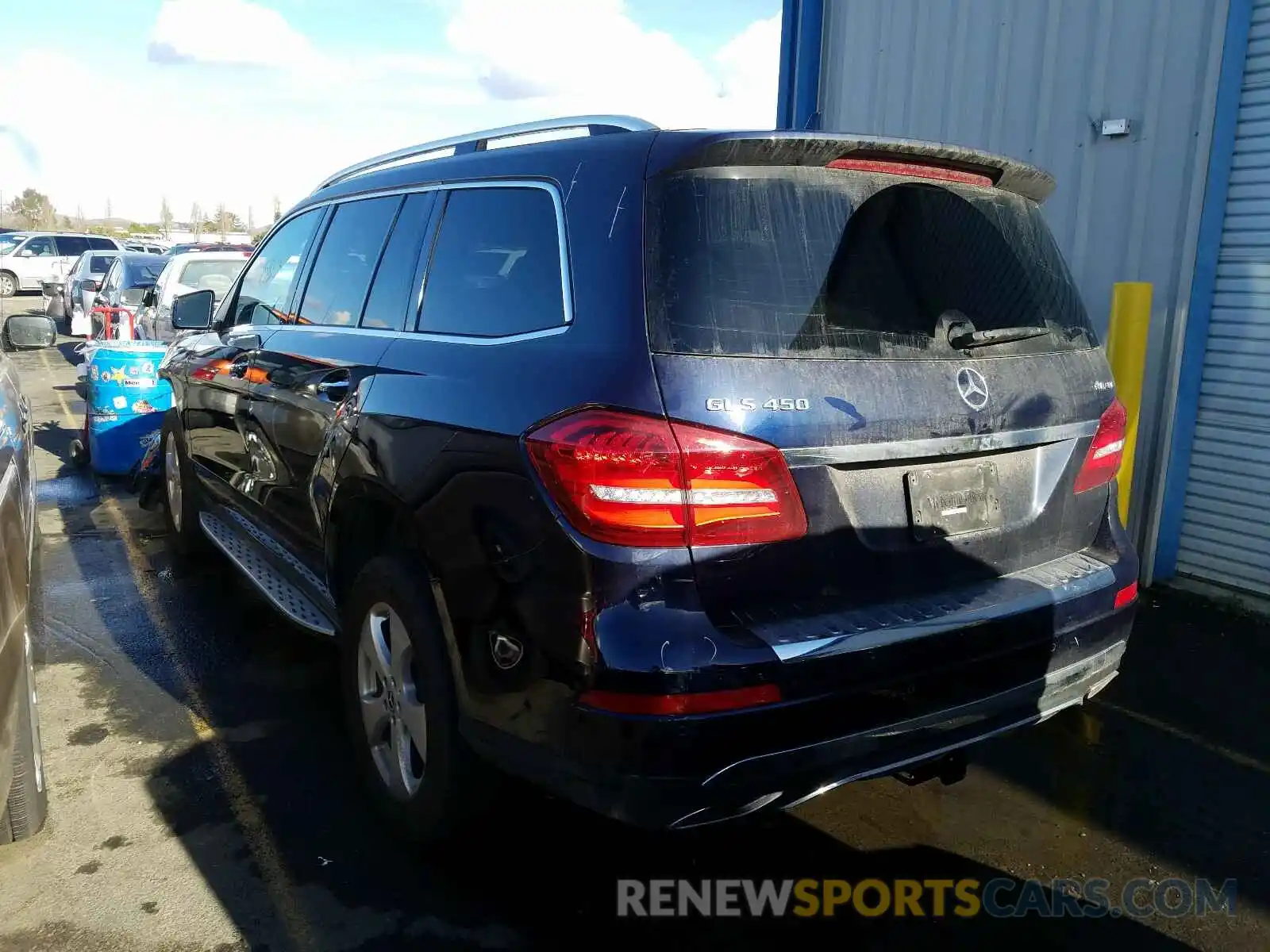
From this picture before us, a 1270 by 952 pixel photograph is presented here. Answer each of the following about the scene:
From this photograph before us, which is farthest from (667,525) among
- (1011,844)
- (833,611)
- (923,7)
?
(923,7)

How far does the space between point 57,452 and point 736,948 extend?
8386 millimetres

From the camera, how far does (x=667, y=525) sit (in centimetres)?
217

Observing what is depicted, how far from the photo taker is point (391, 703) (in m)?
3.03

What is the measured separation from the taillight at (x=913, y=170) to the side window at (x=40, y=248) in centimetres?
3072

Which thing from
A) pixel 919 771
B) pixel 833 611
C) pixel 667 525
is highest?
pixel 667 525

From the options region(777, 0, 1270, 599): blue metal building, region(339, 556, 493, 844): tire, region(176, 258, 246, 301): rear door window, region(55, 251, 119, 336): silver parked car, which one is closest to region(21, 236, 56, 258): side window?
region(55, 251, 119, 336): silver parked car

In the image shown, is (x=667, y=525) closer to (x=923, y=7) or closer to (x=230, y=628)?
(x=230, y=628)

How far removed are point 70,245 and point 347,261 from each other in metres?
29.0

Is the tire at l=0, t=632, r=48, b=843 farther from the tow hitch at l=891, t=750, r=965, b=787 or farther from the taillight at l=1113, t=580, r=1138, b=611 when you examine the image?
the taillight at l=1113, t=580, r=1138, b=611

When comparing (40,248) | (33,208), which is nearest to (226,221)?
(33,208)

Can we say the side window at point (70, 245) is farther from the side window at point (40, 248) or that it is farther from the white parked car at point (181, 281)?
the white parked car at point (181, 281)

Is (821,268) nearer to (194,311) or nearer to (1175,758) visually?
(1175,758)

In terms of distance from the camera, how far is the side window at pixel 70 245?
92.6ft

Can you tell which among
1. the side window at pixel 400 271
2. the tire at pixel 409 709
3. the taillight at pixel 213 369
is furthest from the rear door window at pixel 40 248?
the tire at pixel 409 709
